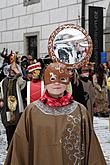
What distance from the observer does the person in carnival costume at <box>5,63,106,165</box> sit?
134 inches

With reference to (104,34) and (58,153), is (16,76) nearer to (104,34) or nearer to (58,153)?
(58,153)

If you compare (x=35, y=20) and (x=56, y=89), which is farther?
(x=35, y=20)

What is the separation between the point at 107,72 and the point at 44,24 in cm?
560

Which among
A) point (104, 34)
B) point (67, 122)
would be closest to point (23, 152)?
point (67, 122)

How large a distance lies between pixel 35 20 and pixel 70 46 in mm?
10133

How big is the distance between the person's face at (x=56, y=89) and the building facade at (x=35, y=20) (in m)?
10.8

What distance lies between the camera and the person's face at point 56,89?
3488 mm

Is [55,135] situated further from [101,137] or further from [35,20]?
[35,20]

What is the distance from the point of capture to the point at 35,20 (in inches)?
703

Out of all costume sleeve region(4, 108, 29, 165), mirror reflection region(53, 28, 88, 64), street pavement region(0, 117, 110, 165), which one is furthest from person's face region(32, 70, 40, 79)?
costume sleeve region(4, 108, 29, 165)

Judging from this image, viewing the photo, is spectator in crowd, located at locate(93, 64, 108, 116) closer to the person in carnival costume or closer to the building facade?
the building facade

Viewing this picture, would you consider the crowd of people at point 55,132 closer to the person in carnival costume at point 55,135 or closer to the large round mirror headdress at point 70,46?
the person in carnival costume at point 55,135

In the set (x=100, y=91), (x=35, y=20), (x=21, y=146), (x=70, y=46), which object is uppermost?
(x=35, y=20)

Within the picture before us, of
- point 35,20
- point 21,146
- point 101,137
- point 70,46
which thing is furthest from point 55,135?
point 35,20
